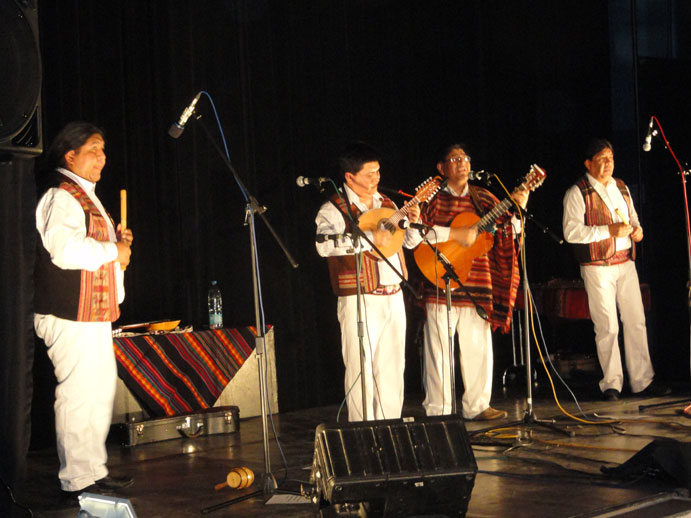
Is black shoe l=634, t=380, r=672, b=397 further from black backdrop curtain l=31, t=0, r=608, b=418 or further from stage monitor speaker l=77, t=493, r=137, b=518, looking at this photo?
stage monitor speaker l=77, t=493, r=137, b=518

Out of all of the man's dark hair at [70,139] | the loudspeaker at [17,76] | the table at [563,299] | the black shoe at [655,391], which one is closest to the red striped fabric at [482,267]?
the table at [563,299]

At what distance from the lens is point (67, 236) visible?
12.5ft

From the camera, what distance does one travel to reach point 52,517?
3.66m

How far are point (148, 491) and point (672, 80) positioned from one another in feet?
18.6

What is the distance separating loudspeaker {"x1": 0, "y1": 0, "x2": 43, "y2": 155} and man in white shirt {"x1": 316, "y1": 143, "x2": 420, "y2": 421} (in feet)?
6.53

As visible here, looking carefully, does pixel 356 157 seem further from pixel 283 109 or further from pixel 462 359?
pixel 283 109

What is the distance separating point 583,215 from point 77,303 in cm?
360

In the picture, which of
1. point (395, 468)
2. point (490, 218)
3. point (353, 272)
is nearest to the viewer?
point (395, 468)

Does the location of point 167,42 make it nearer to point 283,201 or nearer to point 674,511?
point 283,201

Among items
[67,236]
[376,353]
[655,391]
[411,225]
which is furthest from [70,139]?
[655,391]

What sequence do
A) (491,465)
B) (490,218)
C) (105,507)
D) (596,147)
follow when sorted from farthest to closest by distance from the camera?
(596,147), (490,218), (491,465), (105,507)

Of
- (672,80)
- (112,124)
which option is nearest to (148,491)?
(112,124)

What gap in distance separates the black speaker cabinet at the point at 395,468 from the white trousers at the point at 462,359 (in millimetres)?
2215

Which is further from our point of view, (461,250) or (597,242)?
(597,242)
